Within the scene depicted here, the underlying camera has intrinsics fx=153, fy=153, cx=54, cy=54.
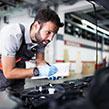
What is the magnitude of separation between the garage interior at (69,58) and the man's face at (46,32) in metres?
0.27

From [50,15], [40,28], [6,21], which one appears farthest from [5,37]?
[6,21]

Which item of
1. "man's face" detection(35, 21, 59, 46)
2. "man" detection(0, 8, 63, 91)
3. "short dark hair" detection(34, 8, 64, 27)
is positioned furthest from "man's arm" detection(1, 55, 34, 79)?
"short dark hair" detection(34, 8, 64, 27)

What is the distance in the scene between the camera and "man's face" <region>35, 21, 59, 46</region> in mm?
1261

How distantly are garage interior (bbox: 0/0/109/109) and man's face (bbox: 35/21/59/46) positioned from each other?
0.27 m

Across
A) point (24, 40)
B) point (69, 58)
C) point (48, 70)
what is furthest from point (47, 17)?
point (69, 58)

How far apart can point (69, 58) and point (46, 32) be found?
7.22 m

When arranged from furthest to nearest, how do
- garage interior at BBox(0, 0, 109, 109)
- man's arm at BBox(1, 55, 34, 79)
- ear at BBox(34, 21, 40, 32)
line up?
1. ear at BBox(34, 21, 40, 32)
2. man's arm at BBox(1, 55, 34, 79)
3. garage interior at BBox(0, 0, 109, 109)

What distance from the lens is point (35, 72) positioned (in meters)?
1.30

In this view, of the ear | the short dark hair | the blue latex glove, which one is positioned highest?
the short dark hair

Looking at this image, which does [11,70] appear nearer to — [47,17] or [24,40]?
[24,40]

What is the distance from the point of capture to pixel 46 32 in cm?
129

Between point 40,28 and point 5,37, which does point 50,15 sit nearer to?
point 40,28

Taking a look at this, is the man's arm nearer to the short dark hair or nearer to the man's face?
the man's face

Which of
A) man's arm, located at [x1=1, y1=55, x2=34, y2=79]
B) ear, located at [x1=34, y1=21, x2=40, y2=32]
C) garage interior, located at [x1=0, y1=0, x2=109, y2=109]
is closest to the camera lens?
garage interior, located at [x1=0, y1=0, x2=109, y2=109]
